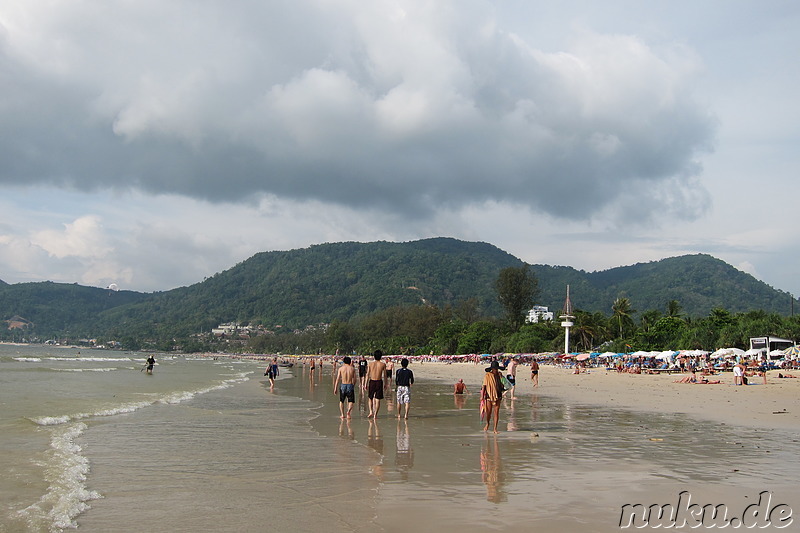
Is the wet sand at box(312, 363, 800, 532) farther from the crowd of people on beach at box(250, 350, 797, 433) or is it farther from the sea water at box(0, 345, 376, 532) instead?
the sea water at box(0, 345, 376, 532)

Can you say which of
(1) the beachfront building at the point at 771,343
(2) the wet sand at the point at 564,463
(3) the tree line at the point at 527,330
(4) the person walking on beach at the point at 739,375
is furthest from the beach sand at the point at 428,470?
(3) the tree line at the point at 527,330

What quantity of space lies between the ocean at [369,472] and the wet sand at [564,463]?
29mm

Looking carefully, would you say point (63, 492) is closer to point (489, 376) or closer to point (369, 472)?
point (369, 472)

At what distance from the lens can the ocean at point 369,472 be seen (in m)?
5.80

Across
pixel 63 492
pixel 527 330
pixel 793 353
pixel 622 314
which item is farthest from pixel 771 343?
pixel 63 492

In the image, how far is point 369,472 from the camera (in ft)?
26.0

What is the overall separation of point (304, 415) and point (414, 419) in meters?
3.18

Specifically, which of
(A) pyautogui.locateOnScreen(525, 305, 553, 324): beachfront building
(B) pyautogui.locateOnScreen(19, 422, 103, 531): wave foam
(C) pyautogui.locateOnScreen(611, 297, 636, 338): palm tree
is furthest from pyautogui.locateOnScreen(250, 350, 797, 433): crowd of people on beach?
(A) pyautogui.locateOnScreen(525, 305, 553, 324): beachfront building

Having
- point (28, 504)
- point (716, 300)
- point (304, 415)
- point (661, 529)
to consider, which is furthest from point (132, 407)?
point (716, 300)

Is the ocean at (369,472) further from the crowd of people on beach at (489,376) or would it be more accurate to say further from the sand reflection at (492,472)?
the crowd of people on beach at (489,376)

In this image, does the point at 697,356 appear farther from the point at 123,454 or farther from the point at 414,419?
the point at 123,454

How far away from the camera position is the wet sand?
598 centimetres

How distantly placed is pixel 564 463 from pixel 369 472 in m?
2.82

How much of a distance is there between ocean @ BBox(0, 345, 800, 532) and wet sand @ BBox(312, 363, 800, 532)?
3 centimetres
